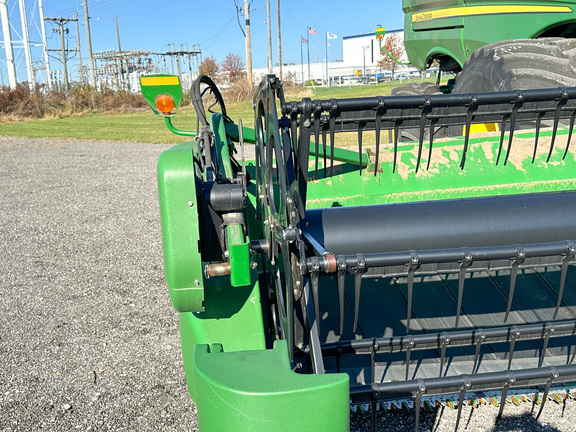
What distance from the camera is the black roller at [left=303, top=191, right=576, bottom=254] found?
1.86 metres

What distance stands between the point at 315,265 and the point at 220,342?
0.74 meters

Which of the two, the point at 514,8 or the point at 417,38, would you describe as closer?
the point at 514,8

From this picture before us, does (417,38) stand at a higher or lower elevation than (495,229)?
higher

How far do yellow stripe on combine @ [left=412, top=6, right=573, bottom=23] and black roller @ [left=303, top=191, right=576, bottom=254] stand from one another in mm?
2554

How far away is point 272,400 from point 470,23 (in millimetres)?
4187

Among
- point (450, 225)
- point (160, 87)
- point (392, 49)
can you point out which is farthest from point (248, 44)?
point (392, 49)

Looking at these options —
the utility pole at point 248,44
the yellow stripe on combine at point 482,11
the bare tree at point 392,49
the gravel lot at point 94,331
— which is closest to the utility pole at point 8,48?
the utility pole at point 248,44

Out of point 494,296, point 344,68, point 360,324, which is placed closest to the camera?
point 360,324

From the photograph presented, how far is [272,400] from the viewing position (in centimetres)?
126

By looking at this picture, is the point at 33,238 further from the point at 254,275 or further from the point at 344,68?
the point at 344,68

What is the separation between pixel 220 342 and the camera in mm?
1941

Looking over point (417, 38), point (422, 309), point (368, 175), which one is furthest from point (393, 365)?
point (417, 38)

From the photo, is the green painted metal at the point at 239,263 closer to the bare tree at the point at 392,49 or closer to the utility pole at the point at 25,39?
the utility pole at the point at 25,39

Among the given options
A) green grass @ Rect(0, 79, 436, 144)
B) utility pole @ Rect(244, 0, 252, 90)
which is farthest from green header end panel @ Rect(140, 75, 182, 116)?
utility pole @ Rect(244, 0, 252, 90)
